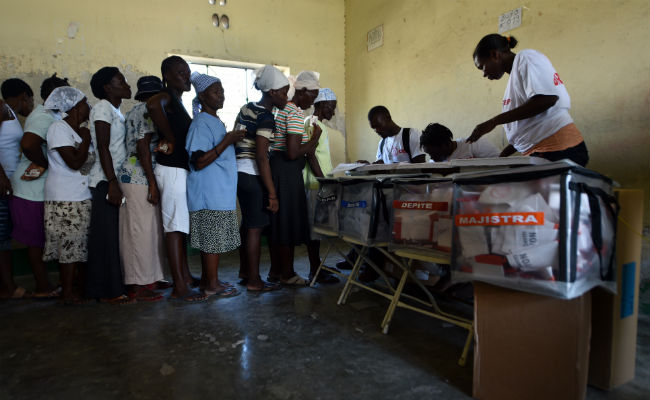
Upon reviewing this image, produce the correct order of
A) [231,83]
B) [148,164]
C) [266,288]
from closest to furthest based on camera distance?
[148,164] < [266,288] < [231,83]

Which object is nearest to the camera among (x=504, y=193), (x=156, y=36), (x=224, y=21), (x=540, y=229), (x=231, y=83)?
(x=540, y=229)

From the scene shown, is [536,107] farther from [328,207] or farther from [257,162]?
[257,162]

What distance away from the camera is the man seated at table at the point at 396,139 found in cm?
361

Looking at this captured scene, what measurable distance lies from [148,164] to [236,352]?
1.57 m

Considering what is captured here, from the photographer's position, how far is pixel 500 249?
59.6 inches

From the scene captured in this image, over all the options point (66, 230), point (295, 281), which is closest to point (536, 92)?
point (295, 281)

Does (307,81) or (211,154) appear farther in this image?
(307,81)

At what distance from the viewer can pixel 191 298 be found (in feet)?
9.86

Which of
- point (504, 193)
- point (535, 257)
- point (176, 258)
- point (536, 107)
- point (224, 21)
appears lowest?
point (176, 258)

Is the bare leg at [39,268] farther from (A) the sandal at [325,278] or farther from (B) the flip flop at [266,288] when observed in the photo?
(A) the sandal at [325,278]

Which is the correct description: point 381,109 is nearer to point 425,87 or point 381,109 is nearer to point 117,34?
point 425,87

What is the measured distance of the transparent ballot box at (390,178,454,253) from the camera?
6.40 feet

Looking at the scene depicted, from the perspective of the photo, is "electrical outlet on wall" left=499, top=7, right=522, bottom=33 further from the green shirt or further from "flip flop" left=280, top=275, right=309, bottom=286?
"flip flop" left=280, top=275, right=309, bottom=286

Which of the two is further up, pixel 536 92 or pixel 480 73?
pixel 480 73
